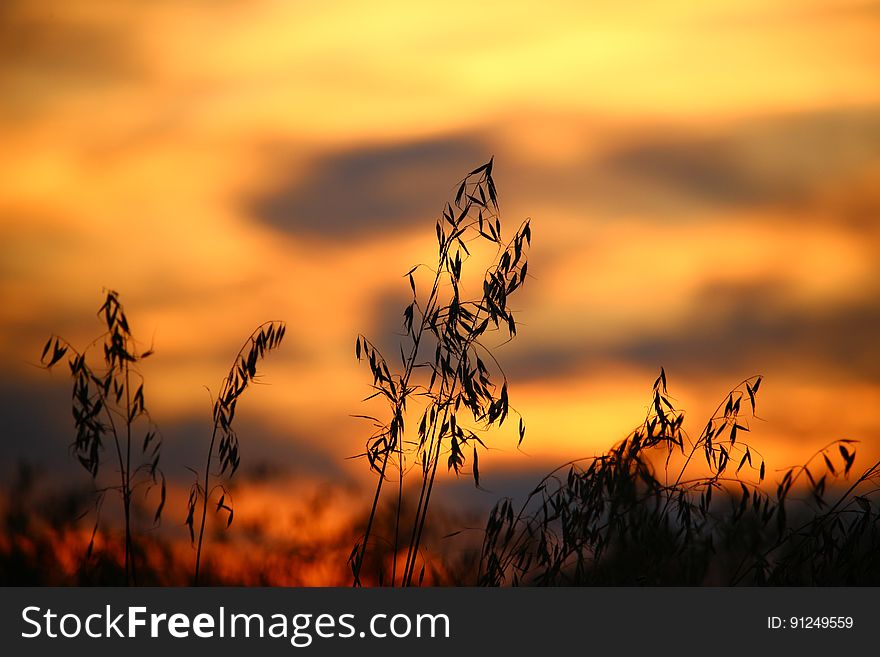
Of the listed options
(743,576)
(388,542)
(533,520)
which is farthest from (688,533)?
(388,542)

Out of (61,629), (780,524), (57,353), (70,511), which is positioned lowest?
(61,629)

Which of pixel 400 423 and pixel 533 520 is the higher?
pixel 400 423

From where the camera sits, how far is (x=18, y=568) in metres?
5.18

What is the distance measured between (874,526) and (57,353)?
3758 millimetres

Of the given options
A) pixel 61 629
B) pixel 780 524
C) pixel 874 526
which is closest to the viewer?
pixel 61 629

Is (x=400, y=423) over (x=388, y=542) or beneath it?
over

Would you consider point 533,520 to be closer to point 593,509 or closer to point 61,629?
point 593,509

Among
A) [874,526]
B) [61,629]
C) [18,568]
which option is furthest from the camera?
[18,568]

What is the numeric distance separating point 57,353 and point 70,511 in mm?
1074

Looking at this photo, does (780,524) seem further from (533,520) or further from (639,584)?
(533,520)

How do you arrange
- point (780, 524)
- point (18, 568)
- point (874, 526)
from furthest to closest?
point (18, 568)
point (874, 526)
point (780, 524)

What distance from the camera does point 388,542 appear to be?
4652 mm

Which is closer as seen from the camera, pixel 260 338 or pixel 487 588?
pixel 487 588

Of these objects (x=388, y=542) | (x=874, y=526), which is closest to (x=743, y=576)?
(x=874, y=526)
